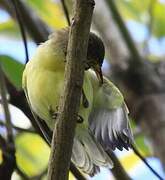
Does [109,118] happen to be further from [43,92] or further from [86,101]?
[43,92]

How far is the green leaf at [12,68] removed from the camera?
7.63 feet

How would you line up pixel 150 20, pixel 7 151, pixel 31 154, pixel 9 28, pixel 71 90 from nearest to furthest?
pixel 71 90 < pixel 7 151 < pixel 31 154 < pixel 150 20 < pixel 9 28

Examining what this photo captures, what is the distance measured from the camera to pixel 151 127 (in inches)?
105

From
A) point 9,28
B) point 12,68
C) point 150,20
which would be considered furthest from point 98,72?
Answer: point 9,28

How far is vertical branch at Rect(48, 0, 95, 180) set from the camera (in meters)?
1.43

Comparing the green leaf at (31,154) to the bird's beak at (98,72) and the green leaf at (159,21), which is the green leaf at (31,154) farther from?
the green leaf at (159,21)

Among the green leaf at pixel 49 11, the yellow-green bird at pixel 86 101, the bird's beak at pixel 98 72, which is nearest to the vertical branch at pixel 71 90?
the yellow-green bird at pixel 86 101

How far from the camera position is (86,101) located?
86.9 inches

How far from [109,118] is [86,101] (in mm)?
117

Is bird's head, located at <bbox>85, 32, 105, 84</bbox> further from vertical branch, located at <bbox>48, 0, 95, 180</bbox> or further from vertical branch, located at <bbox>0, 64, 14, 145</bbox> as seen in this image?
vertical branch, located at <bbox>48, 0, 95, 180</bbox>

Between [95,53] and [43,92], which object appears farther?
[95,53]

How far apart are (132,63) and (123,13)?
440 mm

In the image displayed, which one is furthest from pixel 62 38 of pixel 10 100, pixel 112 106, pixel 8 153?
pixel 8 153

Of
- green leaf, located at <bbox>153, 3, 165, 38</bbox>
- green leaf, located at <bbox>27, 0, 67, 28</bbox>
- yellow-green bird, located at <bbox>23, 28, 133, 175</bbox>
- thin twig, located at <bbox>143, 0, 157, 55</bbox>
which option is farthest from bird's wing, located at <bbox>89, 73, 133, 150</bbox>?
green leaf, located at <bbox>153, 3, 165, 38</bbox>
